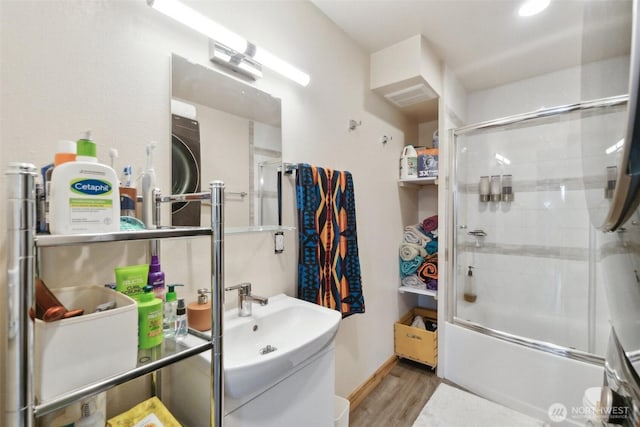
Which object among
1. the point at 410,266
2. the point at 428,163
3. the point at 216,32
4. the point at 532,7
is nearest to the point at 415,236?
the point at 410,266

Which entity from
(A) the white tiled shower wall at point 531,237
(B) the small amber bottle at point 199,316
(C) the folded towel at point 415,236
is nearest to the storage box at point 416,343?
(A) the white tiled shower wall at point 531,237

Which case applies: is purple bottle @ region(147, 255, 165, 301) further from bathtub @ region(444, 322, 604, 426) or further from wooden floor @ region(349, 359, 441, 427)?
bathtub @ region(444, 322, 604, 426)

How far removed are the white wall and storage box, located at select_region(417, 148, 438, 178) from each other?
1.32ft

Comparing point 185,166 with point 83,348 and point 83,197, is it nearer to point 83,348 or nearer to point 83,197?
point 83,197

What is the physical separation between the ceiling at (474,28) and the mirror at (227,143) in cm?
80

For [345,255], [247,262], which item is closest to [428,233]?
[345,255]

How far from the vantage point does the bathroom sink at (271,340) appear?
2.58 feet

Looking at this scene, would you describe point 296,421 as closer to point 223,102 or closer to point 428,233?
point 223,102

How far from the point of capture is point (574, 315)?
205 cm

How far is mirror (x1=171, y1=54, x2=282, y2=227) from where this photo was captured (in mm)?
962

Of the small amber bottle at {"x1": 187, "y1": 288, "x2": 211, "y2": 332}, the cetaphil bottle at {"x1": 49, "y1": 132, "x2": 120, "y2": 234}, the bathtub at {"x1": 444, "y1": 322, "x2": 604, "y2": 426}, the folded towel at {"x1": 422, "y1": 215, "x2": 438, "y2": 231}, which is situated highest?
the cetaphil bottle at {"x1": 49, "y1": 132, "x2": 120, "y2": 234}

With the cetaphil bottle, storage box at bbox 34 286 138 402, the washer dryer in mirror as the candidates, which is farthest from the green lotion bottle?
the washer dryer in mirror

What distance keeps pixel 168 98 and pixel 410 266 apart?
1.98m

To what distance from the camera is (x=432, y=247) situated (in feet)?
7.41
